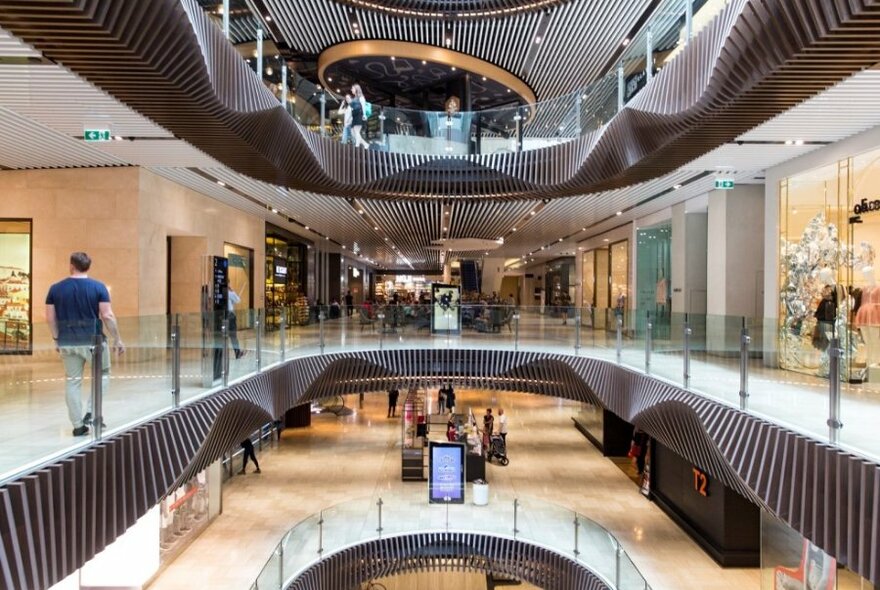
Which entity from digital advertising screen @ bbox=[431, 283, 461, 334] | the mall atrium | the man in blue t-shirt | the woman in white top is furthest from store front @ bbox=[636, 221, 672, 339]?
the man in blue t-shirt

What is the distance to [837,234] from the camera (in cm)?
966

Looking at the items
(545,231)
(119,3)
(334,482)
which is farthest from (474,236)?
(119,3)

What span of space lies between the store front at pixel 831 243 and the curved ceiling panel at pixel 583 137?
239 centimetres

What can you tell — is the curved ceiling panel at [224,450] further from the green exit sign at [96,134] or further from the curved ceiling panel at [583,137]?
the green exit sign at [96,134]

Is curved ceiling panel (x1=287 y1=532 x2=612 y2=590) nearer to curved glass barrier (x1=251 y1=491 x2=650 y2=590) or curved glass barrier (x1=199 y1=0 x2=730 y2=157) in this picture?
curved glass barrier (x1=251 y1=491 x2=650 y2=590)

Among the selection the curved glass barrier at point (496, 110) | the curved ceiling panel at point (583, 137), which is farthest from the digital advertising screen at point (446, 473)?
the curved glass barrier at point (496, 110)

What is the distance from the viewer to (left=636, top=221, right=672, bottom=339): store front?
1777 centimetres

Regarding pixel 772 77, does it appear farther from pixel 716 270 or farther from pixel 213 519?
pixel 213 519

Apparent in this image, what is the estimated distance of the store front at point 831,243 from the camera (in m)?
8.84

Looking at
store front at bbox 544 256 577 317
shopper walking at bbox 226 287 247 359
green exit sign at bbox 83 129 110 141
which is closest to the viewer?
shopper walking at bbox 226 287 247 359

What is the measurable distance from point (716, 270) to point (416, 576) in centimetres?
1004

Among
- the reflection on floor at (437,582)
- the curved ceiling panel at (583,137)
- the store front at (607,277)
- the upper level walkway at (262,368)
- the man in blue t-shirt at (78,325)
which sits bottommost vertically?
the reflection on floor at (437,582)

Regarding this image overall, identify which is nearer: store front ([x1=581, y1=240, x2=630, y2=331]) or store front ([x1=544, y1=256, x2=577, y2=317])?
store front ([x1=581, y1=240, x2=630, y2=331])

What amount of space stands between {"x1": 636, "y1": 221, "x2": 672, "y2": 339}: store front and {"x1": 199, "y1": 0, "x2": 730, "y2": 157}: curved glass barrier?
6.81 meters
